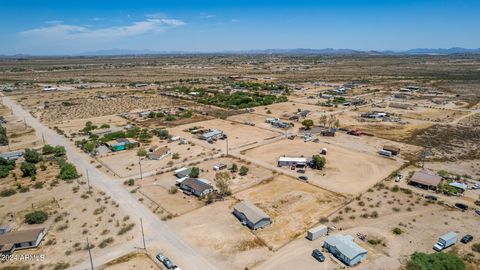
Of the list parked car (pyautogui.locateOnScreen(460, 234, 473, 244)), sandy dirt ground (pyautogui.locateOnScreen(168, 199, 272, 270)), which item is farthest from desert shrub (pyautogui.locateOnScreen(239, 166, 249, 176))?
parked car (pyautogui.locateOnScreen(460, 234, 473, 244))

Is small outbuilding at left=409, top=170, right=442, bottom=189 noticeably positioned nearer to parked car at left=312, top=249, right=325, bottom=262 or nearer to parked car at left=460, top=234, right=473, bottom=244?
parked car at left=460, top=234, right=473, bottom=244

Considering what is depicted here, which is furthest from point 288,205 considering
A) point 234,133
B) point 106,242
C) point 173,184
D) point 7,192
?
point 7,192

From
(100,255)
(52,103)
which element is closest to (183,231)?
(100,255)

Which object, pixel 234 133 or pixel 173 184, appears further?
pixel 234 133

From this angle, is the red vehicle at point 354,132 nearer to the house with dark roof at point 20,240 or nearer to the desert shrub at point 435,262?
the desert shrub at point 435,262

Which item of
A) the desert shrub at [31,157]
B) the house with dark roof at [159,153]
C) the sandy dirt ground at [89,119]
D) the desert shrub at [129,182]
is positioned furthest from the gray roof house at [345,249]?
the sandy dirt ground at [89,119]

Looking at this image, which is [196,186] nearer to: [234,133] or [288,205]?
[288,205]
